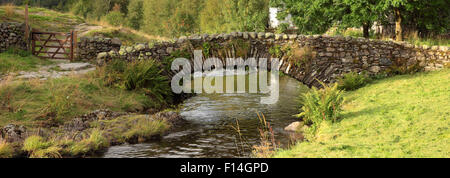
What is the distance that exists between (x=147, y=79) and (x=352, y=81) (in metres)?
6.53

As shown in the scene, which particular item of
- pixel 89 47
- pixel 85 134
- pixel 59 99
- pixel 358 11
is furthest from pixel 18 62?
pixel 358 11

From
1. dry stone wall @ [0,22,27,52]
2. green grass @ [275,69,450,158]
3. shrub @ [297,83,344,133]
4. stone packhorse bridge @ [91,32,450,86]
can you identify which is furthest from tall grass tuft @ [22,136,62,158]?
dry stone wall @ [0,22,27,52]

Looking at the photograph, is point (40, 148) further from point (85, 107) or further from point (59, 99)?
point (85, 107)

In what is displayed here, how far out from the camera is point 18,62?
1558 centimetres

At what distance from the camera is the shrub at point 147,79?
1331 cm

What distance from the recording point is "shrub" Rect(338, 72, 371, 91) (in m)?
13.4

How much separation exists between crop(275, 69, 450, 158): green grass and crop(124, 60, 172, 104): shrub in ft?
19.2

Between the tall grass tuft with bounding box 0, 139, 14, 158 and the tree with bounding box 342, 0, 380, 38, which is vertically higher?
the tree with bounding box 342, 0, 380, 38

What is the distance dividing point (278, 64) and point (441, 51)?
5.50m

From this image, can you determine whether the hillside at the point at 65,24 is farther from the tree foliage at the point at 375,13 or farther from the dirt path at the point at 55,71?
the tree foliage at the point at 375,13

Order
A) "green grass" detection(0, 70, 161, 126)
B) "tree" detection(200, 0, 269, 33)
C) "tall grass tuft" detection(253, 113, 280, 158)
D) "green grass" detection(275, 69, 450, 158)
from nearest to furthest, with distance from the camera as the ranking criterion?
"green grass" detection(275, 69, 450, 158), "tall grass tuft" detection(253, 113, 280, 158), "green grass" detection(0, 70, 161, 126), "tree" detection(200, 0, 269, 33)

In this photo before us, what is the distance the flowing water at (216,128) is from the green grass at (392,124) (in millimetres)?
1538

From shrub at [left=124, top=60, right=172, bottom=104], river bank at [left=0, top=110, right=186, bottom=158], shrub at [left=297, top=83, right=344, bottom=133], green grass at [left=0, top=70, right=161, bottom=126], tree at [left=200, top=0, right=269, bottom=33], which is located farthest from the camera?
tree at [left=200, top=0, right=269, bottom=33]

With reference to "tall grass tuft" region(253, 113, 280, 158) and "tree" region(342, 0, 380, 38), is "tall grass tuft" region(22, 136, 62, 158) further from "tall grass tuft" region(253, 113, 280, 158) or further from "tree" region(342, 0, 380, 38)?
"tree" region(342, 0, 380, 38)
